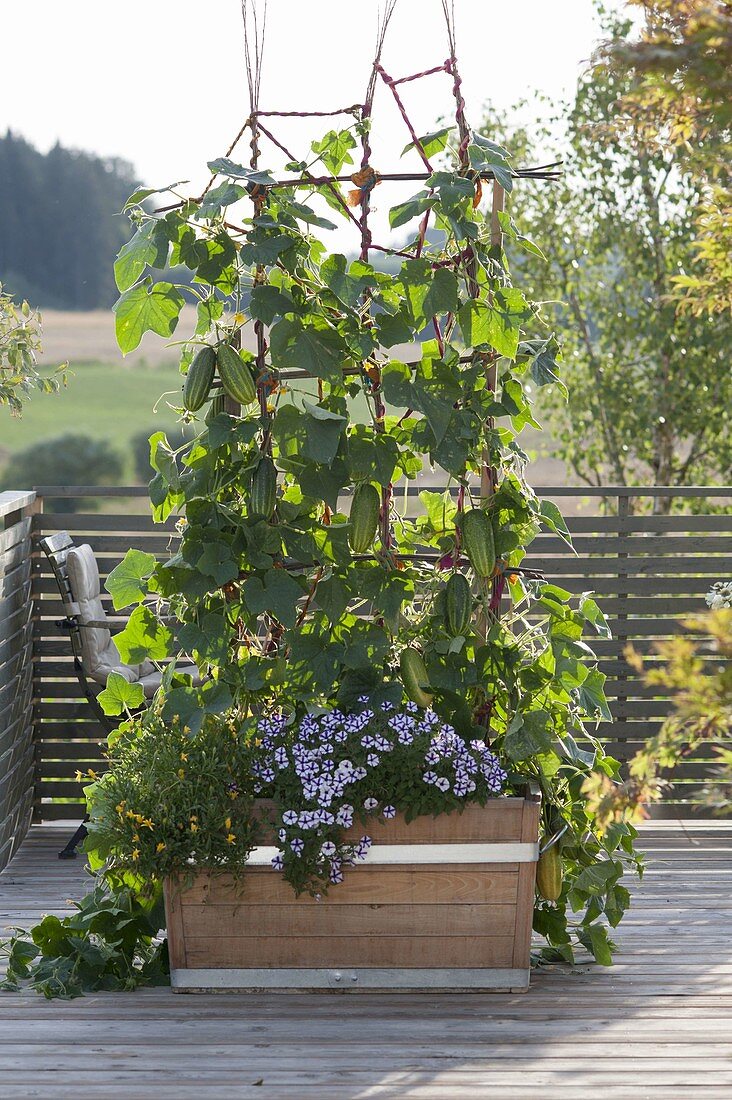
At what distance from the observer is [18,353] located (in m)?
3.96

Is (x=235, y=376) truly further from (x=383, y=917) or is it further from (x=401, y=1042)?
(x=401, y=1042)

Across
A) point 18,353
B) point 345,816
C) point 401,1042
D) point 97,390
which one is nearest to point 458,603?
point 345,816

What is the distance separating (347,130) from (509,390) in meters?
0.61

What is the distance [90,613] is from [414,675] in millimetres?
1629

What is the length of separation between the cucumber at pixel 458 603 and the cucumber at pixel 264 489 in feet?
1.27

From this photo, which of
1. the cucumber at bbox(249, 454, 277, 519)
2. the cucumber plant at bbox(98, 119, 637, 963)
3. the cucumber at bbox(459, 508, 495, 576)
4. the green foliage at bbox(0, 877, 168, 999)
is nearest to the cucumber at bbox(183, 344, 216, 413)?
the cucumber plant at bbox(98, 119, 637, 963)

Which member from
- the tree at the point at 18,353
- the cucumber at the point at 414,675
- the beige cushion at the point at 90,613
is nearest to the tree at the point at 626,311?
the tree at the point at 18,353

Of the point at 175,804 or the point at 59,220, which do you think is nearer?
the point at 175,804

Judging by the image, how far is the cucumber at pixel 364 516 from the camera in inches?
94.0

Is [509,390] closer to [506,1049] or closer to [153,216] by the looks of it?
[153,216]

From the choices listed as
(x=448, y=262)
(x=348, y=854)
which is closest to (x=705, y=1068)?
(x=348, y=854)

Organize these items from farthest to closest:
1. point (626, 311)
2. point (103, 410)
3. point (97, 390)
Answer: point (97, 390) → point (103, 410) → point (626, 311)

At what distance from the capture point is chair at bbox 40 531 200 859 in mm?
3686

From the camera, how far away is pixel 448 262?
2420mm
